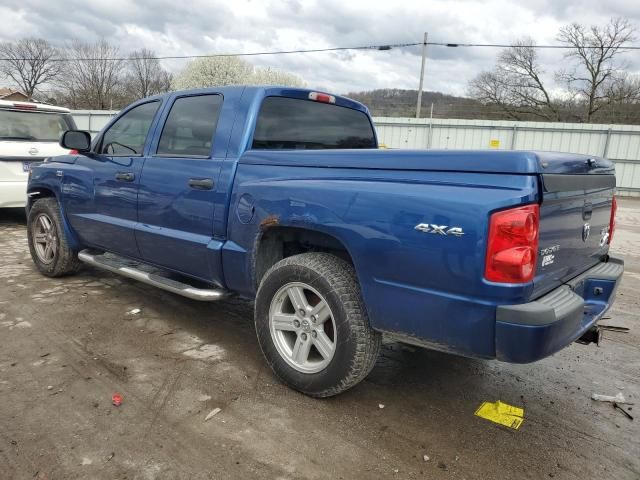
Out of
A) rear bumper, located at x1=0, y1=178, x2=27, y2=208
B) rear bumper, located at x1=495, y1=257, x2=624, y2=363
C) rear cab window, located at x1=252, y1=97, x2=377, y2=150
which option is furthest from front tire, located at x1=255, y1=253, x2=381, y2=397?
rear bumper, located at x1=0, y1=178, x2=27, y2=208

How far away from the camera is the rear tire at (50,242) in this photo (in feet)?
16.1

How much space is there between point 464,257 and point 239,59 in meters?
49.3

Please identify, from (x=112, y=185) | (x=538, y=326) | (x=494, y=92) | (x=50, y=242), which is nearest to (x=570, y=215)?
(x=538, y=326)

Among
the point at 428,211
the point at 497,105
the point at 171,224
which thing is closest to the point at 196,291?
the point at 171,224

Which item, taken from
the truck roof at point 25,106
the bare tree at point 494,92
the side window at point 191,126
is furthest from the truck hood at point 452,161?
the bare tree at point 494,92

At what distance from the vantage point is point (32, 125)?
784 cm

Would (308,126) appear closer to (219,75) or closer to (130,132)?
(130,132)

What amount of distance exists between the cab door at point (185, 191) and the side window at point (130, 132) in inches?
10.2

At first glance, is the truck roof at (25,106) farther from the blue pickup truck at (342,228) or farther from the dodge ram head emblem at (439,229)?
the dodge ram head emblem at (439,229)

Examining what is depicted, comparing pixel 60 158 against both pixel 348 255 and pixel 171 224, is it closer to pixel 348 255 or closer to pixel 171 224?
pixel 171 224

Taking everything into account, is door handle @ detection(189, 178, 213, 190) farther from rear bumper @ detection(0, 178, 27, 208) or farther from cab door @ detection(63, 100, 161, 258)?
rear bumper @ detection(0, 178, 27, 208)

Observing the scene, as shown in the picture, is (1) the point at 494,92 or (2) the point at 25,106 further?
(1) the point at 494,92

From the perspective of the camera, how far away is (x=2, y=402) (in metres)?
2.76

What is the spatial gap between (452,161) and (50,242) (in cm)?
447
